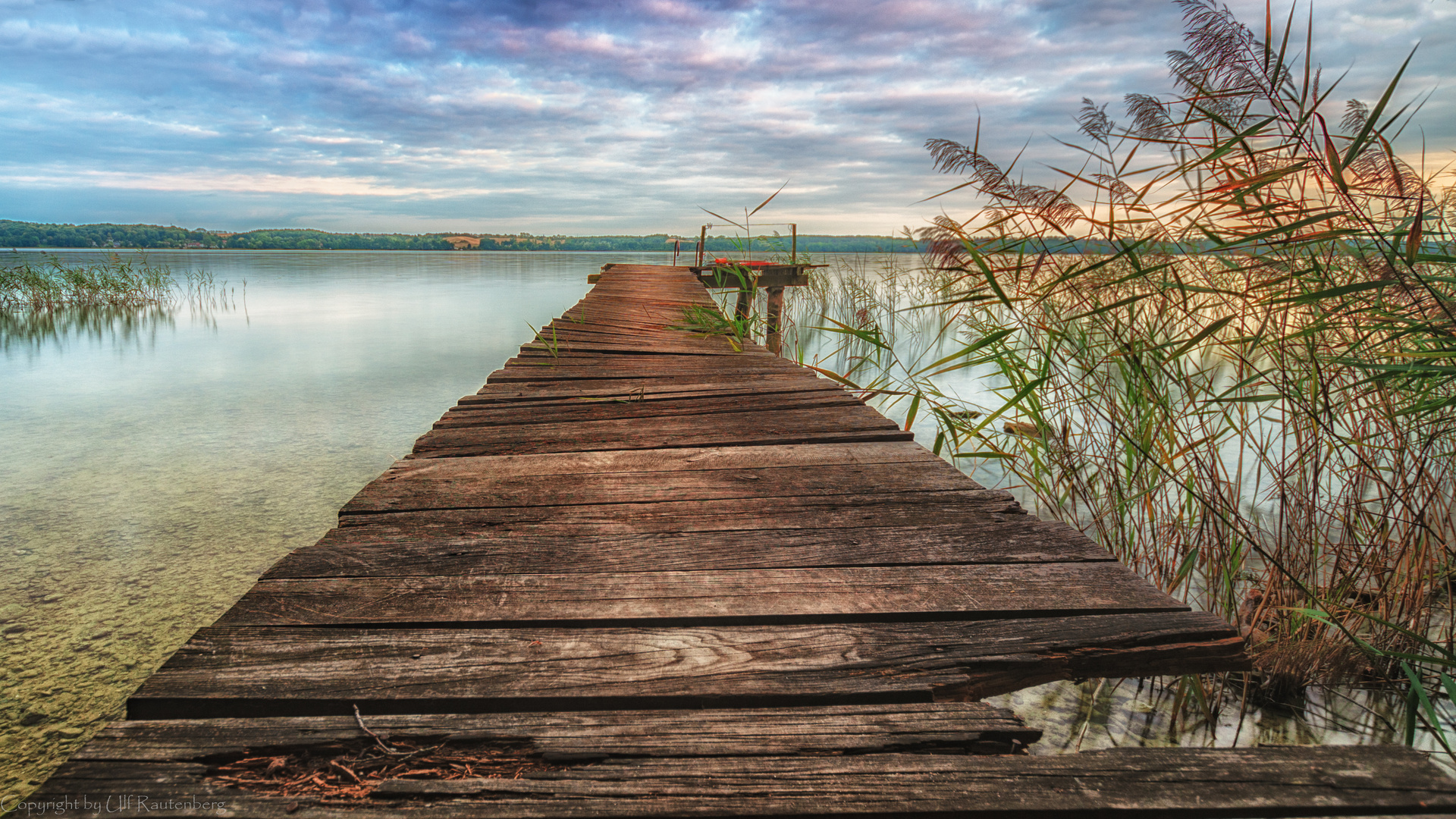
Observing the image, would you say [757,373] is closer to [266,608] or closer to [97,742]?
[266,608]

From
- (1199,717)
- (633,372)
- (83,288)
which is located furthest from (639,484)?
(83,288)

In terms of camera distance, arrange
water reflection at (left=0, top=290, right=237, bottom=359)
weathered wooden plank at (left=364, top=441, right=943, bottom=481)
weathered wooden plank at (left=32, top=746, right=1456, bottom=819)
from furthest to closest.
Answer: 1. water reflection at (left=0, top=290, right=237, bottom=359)
2. weathered wooden plank at (left=364, top=441, right=943, bottom=481)
3. weathered wooden plank at (left=32, top=746, right=1456, bottom=819)

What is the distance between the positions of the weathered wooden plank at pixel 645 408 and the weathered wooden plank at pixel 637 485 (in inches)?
20.9

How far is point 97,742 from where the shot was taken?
2.62 ft

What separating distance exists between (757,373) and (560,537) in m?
1.78

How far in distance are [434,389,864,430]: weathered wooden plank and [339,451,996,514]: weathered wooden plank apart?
0.53 m

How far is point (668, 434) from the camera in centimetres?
216

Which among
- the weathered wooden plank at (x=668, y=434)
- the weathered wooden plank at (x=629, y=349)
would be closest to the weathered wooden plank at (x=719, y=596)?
the weathered wooden plank at (x=668, y=434)

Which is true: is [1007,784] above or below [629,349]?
below

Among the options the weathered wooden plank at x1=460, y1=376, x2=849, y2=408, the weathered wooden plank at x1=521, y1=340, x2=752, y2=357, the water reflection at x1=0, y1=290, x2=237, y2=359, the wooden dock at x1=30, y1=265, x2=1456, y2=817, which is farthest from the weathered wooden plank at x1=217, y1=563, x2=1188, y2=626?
the water reflection at x1=0, y1=290, x2=237, y2=359

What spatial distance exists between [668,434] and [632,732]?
4.48 feet

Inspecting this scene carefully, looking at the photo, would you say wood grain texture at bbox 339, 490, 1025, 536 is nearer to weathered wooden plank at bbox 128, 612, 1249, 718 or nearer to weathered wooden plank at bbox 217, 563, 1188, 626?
weathered wooden plank at bbox 217, 563, 1188, 626

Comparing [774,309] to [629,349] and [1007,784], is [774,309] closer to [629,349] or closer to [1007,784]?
[629,349]

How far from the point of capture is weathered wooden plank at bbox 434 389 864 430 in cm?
236
